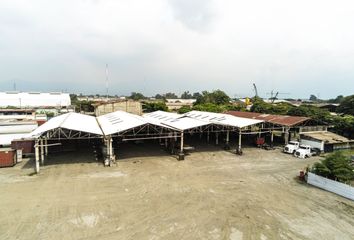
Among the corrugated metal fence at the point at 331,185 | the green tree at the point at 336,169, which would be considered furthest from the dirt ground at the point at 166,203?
the green tree at the point at 336,169

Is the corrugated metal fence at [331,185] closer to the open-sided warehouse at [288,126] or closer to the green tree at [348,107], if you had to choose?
the open-sided warehouse at [288,126]

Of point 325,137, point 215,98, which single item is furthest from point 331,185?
point 215,98

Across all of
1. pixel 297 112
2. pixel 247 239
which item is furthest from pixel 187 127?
pixel 297 112

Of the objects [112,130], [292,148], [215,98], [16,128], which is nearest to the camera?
[112,130]

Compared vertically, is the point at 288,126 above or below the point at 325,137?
above

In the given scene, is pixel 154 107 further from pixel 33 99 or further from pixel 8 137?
pixel 33 99

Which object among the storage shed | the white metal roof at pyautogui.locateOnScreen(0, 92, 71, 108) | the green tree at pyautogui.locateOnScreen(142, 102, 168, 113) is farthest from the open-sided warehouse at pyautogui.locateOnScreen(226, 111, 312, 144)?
the white metal roof at pyautogui.locateOnScreen(0, 92, 71, 108)

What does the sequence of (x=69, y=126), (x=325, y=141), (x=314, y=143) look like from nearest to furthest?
(x=69, y=126) < (x=325, y=141) < (x=314, y=143)
